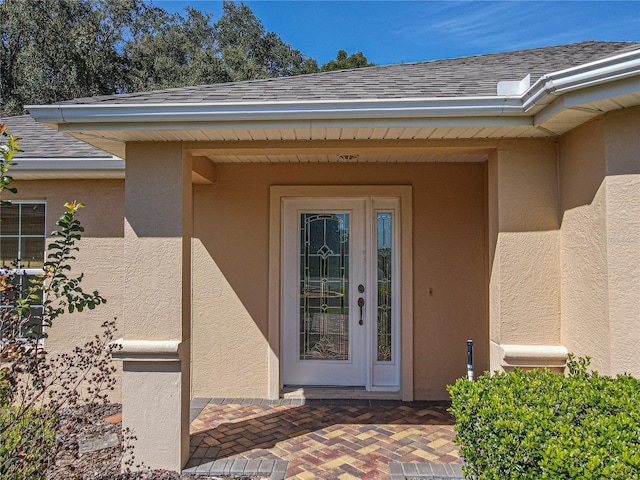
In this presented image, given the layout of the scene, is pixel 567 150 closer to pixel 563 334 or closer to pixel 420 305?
pixel 563 334

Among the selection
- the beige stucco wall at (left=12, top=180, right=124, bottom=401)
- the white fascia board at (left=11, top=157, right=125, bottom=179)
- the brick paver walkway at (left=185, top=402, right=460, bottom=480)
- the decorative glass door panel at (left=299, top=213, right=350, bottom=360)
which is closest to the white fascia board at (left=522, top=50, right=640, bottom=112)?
the decorative glass door panel at (left=299, top=213, right=350, bottom=360)

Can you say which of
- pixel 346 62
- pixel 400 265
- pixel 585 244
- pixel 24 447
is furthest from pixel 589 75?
pixel 346 62

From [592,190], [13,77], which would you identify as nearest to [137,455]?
[592,190]

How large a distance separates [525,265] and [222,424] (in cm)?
379

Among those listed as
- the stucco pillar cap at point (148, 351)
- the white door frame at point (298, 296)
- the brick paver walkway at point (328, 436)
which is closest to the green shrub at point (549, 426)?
the brick paver walkway at point (328, 436)

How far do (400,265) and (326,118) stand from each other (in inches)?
112

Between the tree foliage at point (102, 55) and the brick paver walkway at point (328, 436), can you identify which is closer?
the brick paver walkway at point (328, 436)

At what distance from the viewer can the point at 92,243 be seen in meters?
6.11

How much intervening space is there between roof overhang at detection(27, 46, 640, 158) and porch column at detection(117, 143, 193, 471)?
15.1 inches

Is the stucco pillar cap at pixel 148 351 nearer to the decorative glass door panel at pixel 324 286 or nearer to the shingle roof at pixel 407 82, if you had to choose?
the shingle roof at pixel 407 82

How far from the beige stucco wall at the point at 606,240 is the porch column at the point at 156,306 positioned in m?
3.61

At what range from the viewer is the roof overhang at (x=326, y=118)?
382cm

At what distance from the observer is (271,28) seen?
26.8 meters

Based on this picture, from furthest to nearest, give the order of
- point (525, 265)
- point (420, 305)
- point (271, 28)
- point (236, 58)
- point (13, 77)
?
point (271, 28), point (236, 58), point (13, 77), point (420, 305), point (525, 265)
